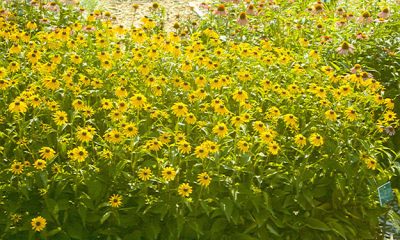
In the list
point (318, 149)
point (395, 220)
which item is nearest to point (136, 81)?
point (318, 149)

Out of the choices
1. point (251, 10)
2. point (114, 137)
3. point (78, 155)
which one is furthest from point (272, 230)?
point (251, 10)

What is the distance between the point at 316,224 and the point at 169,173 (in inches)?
36.9

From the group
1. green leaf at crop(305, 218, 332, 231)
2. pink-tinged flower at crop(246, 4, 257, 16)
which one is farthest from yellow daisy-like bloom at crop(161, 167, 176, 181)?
pink-tinged flower at crop(246, 4, 257, 16)

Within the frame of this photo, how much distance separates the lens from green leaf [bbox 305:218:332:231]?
3.34m

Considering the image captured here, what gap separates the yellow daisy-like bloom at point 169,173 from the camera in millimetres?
2998

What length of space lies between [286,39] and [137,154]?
93.6 inches

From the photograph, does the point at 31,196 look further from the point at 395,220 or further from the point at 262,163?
the point at 395,220

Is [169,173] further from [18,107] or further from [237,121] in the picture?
[18,107]

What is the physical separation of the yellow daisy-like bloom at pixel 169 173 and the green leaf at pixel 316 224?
874 millimetres

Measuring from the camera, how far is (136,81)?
396cm

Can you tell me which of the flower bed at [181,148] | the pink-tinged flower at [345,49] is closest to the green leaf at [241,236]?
the flower bed at [181,148]

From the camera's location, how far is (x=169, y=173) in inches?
119

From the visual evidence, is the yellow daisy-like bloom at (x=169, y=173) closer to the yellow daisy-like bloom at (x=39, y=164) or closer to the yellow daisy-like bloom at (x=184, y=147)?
the yellow daisy-like bloom at (x=184, y=147)

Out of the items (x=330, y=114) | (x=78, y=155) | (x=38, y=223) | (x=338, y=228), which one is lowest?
(x=338, y=228)
